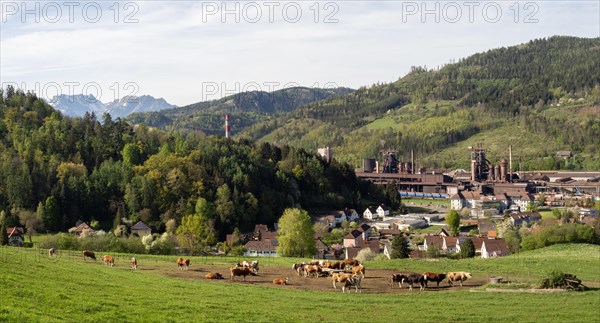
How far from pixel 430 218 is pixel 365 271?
68938mm

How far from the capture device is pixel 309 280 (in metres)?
29.8

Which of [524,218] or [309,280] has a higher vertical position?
[524,218]

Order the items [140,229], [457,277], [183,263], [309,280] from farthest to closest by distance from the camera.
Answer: [140,229], [183,263], [309,280], [457,277]

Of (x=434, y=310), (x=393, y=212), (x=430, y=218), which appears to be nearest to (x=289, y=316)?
(x=434, y=310)

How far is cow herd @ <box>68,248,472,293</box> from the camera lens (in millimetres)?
27094

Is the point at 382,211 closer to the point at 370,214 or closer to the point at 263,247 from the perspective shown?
the point at 370,214

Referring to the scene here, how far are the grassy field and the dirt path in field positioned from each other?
0.98 meters

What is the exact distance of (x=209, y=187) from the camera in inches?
3521

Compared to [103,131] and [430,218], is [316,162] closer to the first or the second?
[430,218]

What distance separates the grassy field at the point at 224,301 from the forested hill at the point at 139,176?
50101 millimetres

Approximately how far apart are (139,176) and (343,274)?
60886mm

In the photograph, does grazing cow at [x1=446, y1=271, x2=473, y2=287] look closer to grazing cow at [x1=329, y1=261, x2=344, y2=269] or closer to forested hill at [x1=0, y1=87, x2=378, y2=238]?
grazing cow at [x1=329, y1=261, x2=344, y2=269]

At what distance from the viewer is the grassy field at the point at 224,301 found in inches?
703

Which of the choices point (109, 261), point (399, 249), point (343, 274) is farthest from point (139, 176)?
point (343, 274)
